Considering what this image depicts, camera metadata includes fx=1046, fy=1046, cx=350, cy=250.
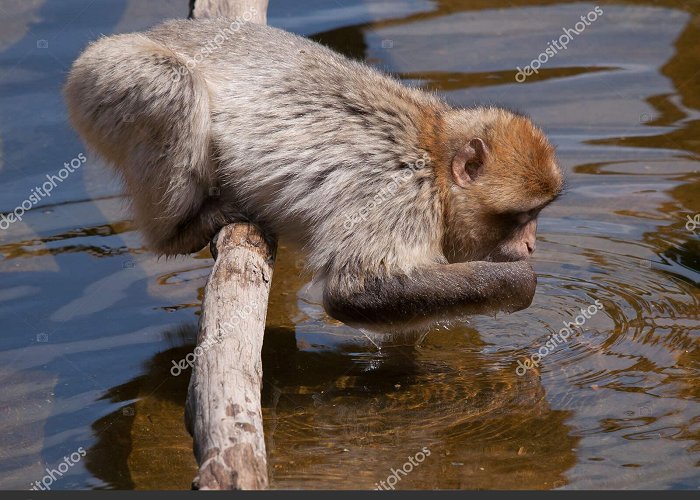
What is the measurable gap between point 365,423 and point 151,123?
6.68ft

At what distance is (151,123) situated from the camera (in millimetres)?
5699

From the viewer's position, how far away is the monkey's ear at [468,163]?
19.0 feet

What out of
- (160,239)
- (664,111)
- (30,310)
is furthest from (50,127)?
(664,111)

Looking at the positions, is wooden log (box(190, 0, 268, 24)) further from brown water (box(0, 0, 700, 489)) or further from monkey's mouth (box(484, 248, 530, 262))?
monkey's mouth (box(484, 248, 530, 262))

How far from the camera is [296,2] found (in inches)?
451

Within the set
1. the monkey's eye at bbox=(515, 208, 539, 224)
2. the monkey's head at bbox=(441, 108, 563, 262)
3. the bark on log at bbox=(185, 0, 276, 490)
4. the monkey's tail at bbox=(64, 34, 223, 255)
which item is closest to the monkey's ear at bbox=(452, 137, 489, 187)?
the monkey's head at bbox=(441, 108, 563, 262)

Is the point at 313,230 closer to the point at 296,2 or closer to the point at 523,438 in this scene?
the point at 523,438

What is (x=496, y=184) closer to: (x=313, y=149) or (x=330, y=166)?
(x=330, y=166)

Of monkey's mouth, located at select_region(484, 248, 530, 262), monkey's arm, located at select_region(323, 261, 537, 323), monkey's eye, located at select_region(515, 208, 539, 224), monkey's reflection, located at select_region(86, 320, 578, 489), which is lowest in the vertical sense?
monkey's reflection, located at select_region(86, 320, 578, 489)

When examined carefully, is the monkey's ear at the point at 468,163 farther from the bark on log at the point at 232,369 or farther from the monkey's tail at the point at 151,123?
the monkey's tail at the point at 151,123

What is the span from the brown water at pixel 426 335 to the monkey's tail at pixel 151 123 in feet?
3.75

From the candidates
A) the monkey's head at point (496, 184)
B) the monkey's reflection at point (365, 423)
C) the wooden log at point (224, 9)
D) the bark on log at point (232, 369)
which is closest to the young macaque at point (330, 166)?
the monkey's head at point (496, 184)

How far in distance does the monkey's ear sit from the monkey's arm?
19.8 inches

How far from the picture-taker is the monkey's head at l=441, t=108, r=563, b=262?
228 inches
